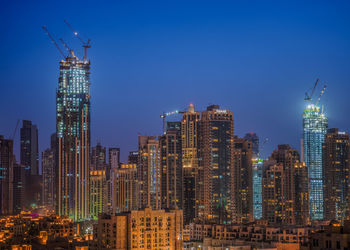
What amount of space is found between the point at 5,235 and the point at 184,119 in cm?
3512

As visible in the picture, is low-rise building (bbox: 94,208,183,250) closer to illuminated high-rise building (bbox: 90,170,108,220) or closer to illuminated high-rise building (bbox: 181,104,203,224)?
illuminated high-rise building (bbox: 181,104,203,224)

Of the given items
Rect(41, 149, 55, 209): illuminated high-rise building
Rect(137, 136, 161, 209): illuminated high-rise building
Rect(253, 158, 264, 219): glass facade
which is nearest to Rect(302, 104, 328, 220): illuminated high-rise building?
Rect(253, 158, 264, 219): glass facade

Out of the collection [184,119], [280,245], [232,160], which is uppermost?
[184,119]

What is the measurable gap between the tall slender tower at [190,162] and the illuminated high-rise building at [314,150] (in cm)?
2592

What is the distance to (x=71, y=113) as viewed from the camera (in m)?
97.9

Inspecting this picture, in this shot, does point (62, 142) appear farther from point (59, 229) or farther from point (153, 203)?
point (59, 229)

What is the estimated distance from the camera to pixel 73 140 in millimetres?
94812

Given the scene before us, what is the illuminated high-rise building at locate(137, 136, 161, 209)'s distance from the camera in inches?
3118

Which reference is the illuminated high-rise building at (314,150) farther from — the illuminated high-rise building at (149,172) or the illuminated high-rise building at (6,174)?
the illuminated high-rise building at (6,174)

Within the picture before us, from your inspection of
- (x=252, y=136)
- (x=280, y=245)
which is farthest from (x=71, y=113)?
(x=280, y=245)

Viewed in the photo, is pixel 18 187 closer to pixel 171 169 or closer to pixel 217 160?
pixel 171 169

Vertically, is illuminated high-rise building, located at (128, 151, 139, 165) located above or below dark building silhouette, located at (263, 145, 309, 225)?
above

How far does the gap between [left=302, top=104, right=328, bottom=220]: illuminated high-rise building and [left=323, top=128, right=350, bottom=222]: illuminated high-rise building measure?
3.50ft

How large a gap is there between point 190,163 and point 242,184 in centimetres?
Answer: 1195
